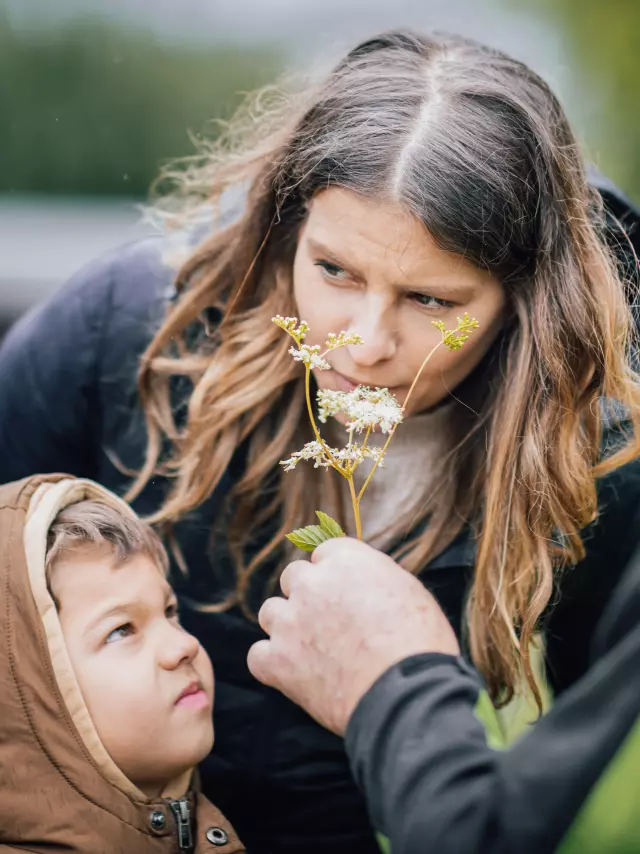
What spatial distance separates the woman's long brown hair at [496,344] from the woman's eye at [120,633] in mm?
311

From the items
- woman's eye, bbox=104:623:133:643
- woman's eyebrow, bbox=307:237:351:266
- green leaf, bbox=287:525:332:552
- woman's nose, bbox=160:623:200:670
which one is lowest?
woman's nose, bbox=160:623:200:670

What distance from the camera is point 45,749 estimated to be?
4.58ft

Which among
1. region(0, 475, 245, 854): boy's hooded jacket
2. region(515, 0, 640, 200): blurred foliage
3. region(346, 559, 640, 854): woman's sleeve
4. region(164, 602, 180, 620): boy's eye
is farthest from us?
region(515, 0, 640, 200): blurred foliage

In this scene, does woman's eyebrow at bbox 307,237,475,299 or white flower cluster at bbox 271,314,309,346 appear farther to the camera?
woman's eyebrow at bbox 307,237,475,299

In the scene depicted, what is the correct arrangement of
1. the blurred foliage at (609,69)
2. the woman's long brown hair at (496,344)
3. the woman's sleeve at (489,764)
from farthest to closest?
1. the blurred foliage at (609,69)
2. the woman's long brown hair at (496,344)
3. the woman's sleeve at (489,764)

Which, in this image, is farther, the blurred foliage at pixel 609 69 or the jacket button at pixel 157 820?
the blurred foliage at pixel 609 69

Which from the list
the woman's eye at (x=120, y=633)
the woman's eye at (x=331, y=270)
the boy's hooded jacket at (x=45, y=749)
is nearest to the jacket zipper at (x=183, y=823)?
the boy's hooded jacket at (x=45, y=749)

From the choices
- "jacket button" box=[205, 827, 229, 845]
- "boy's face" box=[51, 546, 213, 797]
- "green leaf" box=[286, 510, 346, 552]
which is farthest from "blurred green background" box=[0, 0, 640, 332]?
"green leaf" box=[286, 510, 346, 552]

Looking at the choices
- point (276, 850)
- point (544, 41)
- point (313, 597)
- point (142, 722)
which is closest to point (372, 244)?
point (313, 597)

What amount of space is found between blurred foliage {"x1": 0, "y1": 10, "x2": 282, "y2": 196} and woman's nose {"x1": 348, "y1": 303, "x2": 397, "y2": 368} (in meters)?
4.27

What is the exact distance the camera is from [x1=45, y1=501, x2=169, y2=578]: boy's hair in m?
1.50

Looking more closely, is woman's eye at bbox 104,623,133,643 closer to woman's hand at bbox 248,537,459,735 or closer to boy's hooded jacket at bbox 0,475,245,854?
boy's hooded jacket at bbox 0,475,245,854

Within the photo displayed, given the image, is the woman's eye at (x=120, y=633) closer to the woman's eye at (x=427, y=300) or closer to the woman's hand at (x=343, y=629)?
the woman's hand at (x=343, y=629)

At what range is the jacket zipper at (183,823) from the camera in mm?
1486
